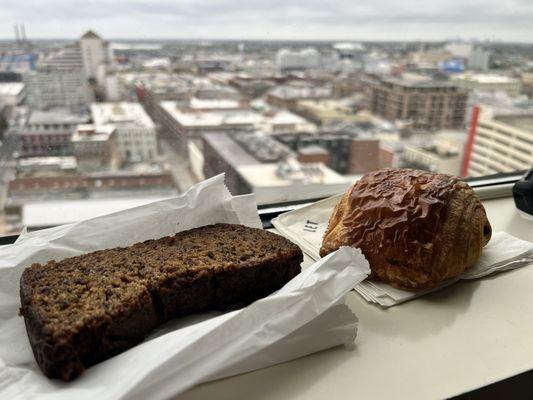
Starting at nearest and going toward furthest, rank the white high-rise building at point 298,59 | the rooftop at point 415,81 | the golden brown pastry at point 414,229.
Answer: the golden brown pastry at point 414,229 → the white high-rise building at point 298,59 → the rooftop at point 415,81

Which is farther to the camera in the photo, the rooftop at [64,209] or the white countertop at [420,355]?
the rooftop at [64,209]

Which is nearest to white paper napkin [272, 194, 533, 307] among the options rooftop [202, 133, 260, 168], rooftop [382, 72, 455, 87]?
rooftop [202, 133, 260, 168]

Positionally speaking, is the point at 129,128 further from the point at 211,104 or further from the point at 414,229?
the point at 414,229

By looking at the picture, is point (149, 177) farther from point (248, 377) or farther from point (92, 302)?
point (248, 377)

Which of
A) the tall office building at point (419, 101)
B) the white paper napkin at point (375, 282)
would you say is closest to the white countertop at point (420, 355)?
the white paper napkin at point (375, 282)

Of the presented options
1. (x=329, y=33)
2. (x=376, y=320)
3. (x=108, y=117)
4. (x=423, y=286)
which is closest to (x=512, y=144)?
(x=329, y=33)

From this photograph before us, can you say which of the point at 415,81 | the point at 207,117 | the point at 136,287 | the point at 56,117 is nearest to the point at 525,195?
the point at 415,81

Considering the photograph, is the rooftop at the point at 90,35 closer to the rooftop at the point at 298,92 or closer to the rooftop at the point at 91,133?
the rooftop at the point at 91,133

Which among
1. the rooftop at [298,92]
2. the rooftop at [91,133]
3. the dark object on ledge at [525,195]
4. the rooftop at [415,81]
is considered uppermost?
the rooftop at [415,81]
